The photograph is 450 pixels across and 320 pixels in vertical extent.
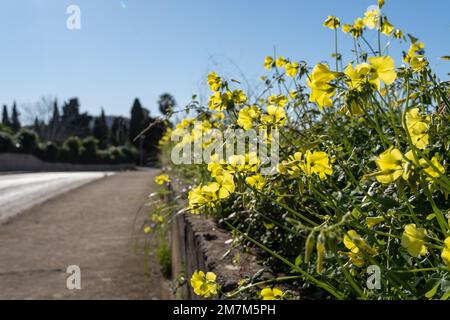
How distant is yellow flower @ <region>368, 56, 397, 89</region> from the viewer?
3.10 ft

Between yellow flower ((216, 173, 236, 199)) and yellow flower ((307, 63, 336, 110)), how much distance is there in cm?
36

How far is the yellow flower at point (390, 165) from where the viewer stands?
2.85 ft

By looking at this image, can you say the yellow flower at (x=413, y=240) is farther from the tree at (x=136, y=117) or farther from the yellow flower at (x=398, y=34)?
the tree at (x=136, y=117)

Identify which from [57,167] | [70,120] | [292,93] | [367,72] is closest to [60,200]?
[292,93]

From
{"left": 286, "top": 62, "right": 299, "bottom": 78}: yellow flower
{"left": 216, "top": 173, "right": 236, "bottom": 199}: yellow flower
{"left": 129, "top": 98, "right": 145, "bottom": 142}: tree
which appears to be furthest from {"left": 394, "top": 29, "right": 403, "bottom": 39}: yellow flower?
{"left": 129, "top": 98, "right": 145, "bottom": 142}: tree

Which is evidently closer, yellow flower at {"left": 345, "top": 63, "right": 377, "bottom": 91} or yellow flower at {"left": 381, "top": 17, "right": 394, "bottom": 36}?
yellow flower at {"left": 345, "top": 63, "right": 377, "bottom": 91}

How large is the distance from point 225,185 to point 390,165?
53 cm

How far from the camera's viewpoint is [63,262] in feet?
15.0

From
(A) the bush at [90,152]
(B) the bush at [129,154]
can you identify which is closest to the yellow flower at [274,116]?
(A) the bush at [90,152]

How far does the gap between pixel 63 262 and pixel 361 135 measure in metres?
3.43

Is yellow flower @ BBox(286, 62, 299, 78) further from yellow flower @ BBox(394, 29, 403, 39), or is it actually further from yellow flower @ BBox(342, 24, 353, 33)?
yellow flower @ BBox(394, 29, 403, 39)

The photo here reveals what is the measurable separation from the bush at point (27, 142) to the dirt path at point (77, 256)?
30.3 m
